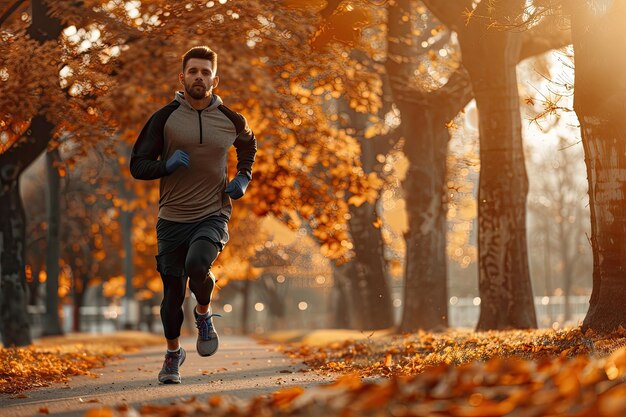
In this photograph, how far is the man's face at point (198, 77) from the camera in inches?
320

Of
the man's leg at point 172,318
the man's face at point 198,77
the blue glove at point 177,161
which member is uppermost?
the man's face at point 198,77

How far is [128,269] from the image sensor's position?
36.7 meters

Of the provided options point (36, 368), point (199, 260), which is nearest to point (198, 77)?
point (199, 260)

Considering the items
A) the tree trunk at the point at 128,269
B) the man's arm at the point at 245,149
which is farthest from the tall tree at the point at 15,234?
the tree trunk at the point at 128,269

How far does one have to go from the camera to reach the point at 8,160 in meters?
17.5

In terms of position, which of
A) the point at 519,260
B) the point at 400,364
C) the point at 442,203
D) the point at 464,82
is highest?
the point at 464,82

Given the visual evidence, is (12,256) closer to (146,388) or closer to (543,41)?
(543,41)

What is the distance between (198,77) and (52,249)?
20182 mm

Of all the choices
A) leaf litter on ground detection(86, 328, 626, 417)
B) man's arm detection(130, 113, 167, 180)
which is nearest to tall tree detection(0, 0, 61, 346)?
man's arm detection(130, 113, 167, 180)

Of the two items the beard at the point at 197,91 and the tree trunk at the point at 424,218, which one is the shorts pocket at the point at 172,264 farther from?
the tree trunk at the point at 424,218

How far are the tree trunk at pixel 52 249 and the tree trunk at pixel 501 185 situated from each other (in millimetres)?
14329

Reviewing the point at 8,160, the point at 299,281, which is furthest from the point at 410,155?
the point at 299,281

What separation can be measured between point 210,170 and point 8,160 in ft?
33.3

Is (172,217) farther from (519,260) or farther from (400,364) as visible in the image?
(519,260)
